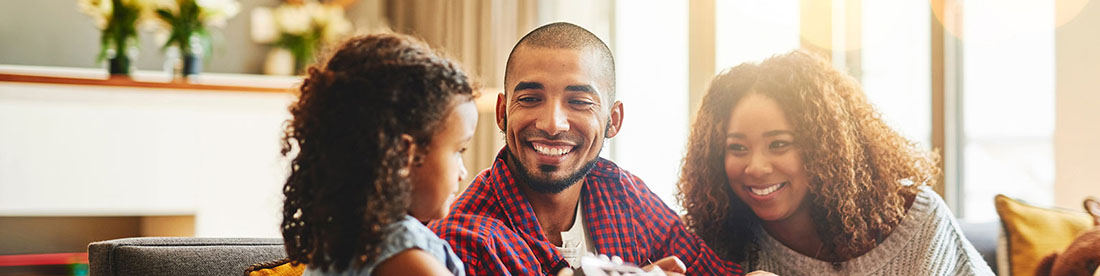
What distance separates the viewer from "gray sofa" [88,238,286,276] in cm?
168

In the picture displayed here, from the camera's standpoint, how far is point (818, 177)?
A: 1.81 metres

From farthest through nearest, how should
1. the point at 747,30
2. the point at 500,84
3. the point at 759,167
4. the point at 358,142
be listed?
1. the point at 500,84
2. the point at 747,30
3. the point at 759,167
4. the point at 358,142

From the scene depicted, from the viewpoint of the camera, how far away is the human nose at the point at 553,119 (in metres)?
1.64

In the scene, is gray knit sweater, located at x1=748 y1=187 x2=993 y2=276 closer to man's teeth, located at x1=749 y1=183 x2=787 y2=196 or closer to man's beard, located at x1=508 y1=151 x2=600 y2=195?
man's teeth, located at x1=749 y1=183 x2=787 y2=196

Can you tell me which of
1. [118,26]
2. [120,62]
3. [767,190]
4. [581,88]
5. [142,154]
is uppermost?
[118,26]

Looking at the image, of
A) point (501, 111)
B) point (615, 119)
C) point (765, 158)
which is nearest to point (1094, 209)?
point (765, 158)

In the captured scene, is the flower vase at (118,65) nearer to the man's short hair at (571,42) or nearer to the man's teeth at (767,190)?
the man's short hair at (571,42)

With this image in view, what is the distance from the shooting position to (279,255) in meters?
1.80

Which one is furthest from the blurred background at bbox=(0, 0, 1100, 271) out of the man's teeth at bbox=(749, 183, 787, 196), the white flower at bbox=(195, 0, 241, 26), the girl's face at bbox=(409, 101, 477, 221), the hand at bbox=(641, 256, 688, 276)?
the girl's face at bbox=(409, 101, 477, 221)

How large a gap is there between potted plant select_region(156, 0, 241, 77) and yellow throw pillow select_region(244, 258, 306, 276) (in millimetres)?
3173

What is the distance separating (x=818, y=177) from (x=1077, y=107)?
49.5 inches

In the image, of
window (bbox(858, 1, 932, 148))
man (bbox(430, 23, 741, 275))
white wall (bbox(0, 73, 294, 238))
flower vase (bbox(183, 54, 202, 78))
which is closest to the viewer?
man (bbox(430, 23, 741, 275))

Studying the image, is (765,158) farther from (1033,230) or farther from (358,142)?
(358,142)

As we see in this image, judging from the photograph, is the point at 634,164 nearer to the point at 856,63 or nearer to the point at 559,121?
the point at 856,63
